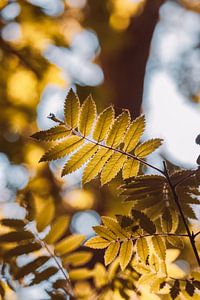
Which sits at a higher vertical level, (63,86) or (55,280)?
(63,86)

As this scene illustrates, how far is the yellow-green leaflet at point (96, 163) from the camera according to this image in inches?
42.0

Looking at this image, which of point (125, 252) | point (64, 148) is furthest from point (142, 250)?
point (64, 148)

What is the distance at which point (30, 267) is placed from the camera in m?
1.32

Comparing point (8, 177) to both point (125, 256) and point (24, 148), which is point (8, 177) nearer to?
point (24, 148)

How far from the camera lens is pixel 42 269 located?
4.58 ft

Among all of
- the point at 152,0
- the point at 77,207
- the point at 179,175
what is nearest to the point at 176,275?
the point at 179,175

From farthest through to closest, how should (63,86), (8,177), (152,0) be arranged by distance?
(152,0) < (63,86) < (8,177)

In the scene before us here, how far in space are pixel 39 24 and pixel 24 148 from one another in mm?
1069

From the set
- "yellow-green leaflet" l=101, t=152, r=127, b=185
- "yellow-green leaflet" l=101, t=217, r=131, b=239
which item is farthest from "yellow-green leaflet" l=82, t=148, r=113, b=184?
"yellow-green leaflet" l=101, t=217, r=131, b=239

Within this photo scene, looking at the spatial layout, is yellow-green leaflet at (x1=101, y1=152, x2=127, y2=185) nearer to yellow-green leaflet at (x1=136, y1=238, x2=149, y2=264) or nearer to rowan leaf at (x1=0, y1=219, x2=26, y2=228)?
yellow-green leaflet at (x1=136, y1=238, x2=149, y2=264)

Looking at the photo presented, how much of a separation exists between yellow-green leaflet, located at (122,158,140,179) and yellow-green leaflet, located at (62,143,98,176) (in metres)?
0.09

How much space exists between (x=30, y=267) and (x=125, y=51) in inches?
136

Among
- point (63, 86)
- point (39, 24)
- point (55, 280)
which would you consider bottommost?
point (55, 280)

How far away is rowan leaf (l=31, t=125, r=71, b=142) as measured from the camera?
1034mm
